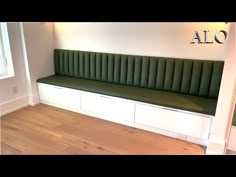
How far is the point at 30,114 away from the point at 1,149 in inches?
36.5

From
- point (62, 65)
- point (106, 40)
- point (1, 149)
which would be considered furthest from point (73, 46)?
point (1, 149)

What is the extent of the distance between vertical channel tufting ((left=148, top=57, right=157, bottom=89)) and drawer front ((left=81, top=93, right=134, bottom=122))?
48cm

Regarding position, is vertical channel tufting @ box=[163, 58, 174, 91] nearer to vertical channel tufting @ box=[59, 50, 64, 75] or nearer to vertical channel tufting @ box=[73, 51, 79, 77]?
vertical channel tufting @ box=[73, 51, 79, 77]

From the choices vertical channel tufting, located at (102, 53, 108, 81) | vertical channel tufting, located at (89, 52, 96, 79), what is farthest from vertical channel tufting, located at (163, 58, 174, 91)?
vertical channel tufting, located at (89, 52, 96, 79)

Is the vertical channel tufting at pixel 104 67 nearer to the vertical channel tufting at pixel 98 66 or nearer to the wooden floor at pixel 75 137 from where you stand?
the vertical channel tufting at pixel 98 66

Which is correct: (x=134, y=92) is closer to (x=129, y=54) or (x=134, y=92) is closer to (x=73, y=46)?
(x=129, y=54)

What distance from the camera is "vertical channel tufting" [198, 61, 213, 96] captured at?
2494 millimetres

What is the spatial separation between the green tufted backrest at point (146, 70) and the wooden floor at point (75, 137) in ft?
2.33

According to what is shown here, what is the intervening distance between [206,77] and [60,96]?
2.21 metres

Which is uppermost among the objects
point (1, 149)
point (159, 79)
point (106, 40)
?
point (106, 40)

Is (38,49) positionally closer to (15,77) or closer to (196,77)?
(15,77)

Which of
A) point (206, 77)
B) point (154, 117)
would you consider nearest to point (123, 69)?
point (154, 117)
